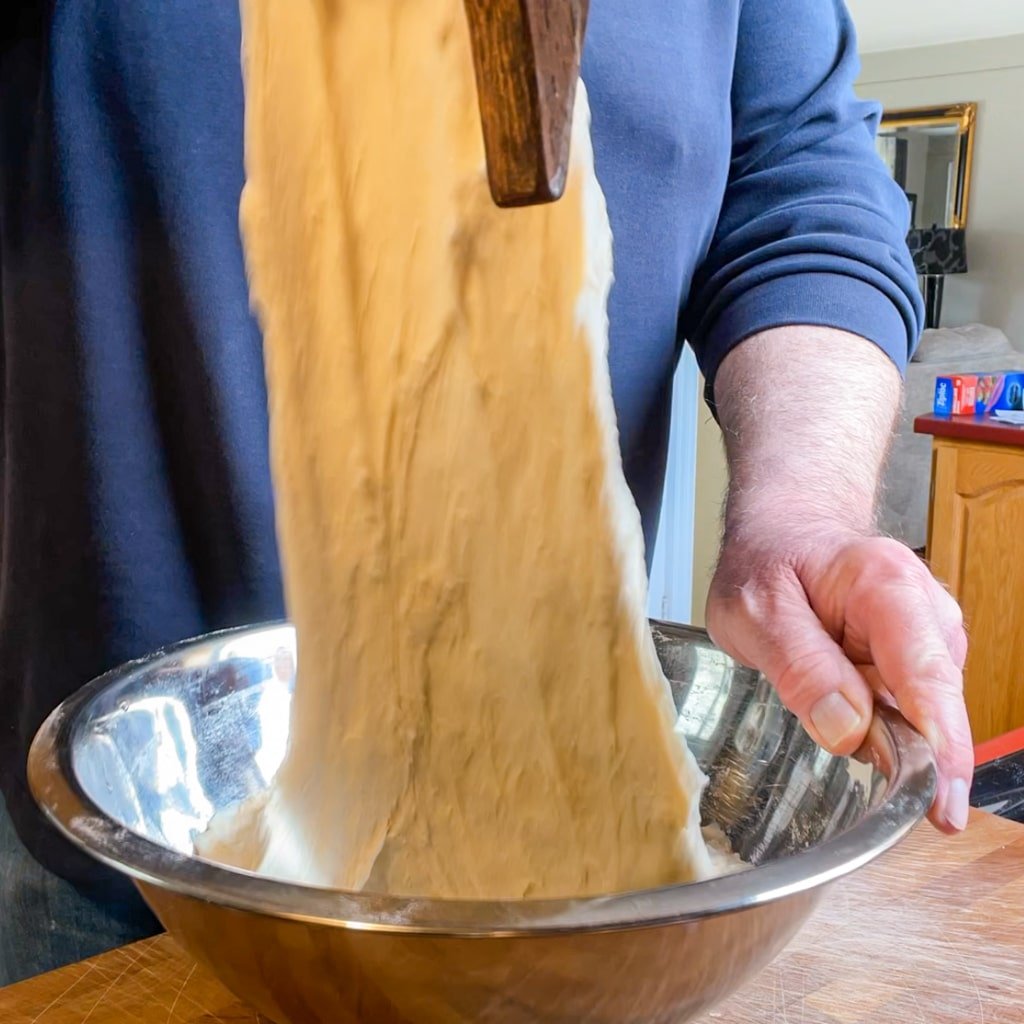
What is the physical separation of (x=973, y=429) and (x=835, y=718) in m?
1.72

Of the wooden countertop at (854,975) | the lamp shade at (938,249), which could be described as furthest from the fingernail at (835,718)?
the lamp shade at (938,249)

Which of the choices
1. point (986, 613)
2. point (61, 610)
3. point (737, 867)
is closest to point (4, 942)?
point (61, 610)

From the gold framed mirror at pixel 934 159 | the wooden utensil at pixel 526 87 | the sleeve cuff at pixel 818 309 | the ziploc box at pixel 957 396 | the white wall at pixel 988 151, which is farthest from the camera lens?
the gold framed mirror at pixel 934 159

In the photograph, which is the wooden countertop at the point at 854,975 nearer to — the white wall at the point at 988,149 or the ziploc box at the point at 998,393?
the ziploc box at the point at 998,393

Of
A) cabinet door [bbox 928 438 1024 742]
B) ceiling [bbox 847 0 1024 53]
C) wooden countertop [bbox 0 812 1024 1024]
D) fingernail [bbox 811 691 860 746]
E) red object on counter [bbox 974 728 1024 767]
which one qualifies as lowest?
cabinet door [bbox 928 438 1024 742]

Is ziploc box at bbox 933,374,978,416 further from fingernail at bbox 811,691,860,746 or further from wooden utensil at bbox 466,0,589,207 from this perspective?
wooden utensil at bbox 466,0,589,207

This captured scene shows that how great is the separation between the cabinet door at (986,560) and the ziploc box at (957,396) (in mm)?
88

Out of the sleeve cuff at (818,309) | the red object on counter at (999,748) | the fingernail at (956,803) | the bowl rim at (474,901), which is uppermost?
the sleeve cuff at (818,309)

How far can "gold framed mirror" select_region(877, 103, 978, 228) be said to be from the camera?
469 centimetres

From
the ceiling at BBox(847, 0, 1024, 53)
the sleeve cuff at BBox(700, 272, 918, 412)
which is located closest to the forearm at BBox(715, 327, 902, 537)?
the sleeve cuff at BBox(700, 272, 918, 412)

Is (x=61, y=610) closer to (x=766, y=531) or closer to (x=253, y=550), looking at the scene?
(x=253, y=550)

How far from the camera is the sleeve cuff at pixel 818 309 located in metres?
0.72

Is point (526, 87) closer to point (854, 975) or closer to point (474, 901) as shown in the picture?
point (474, 901)

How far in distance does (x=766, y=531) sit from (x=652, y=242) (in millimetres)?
249
